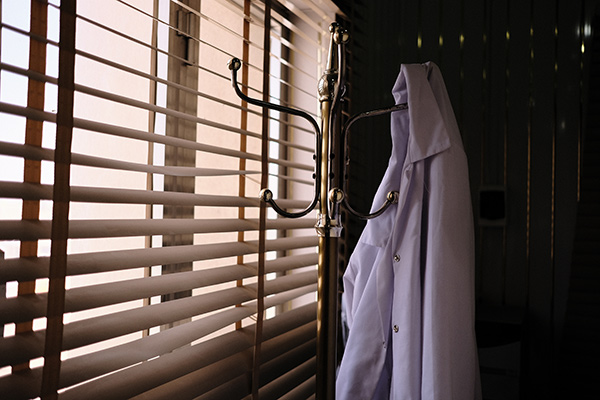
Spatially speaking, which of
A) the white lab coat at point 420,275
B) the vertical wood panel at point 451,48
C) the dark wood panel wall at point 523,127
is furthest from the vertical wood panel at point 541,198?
the white lab coat at point 420,275

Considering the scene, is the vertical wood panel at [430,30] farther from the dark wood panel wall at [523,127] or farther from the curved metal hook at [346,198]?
the curved metal hook at [346,198]

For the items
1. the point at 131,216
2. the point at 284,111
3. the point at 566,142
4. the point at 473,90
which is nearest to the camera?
the point at 284,111

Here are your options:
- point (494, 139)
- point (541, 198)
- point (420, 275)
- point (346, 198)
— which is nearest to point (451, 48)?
point (494, 139)

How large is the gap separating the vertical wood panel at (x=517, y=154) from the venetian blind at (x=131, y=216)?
701mm

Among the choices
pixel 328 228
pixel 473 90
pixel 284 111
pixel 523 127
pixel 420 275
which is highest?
pixel 473 90

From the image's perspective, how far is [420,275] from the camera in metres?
1.21

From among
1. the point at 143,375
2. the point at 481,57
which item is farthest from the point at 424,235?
the point at 481,57

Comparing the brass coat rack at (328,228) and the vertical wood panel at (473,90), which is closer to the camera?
the brass coat rack at (328,228)

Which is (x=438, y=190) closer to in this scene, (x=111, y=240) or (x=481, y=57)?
(x=111, y=240)

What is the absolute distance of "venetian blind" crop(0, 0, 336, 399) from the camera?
29.5 inches

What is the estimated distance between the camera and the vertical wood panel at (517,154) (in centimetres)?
185

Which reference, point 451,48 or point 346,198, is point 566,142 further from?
point 346,198

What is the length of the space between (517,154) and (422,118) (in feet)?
2.72

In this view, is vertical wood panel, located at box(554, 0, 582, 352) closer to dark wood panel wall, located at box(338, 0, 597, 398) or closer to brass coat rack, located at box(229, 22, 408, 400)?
dark wood panel wall, located at box(338, 0, 597, 398)
